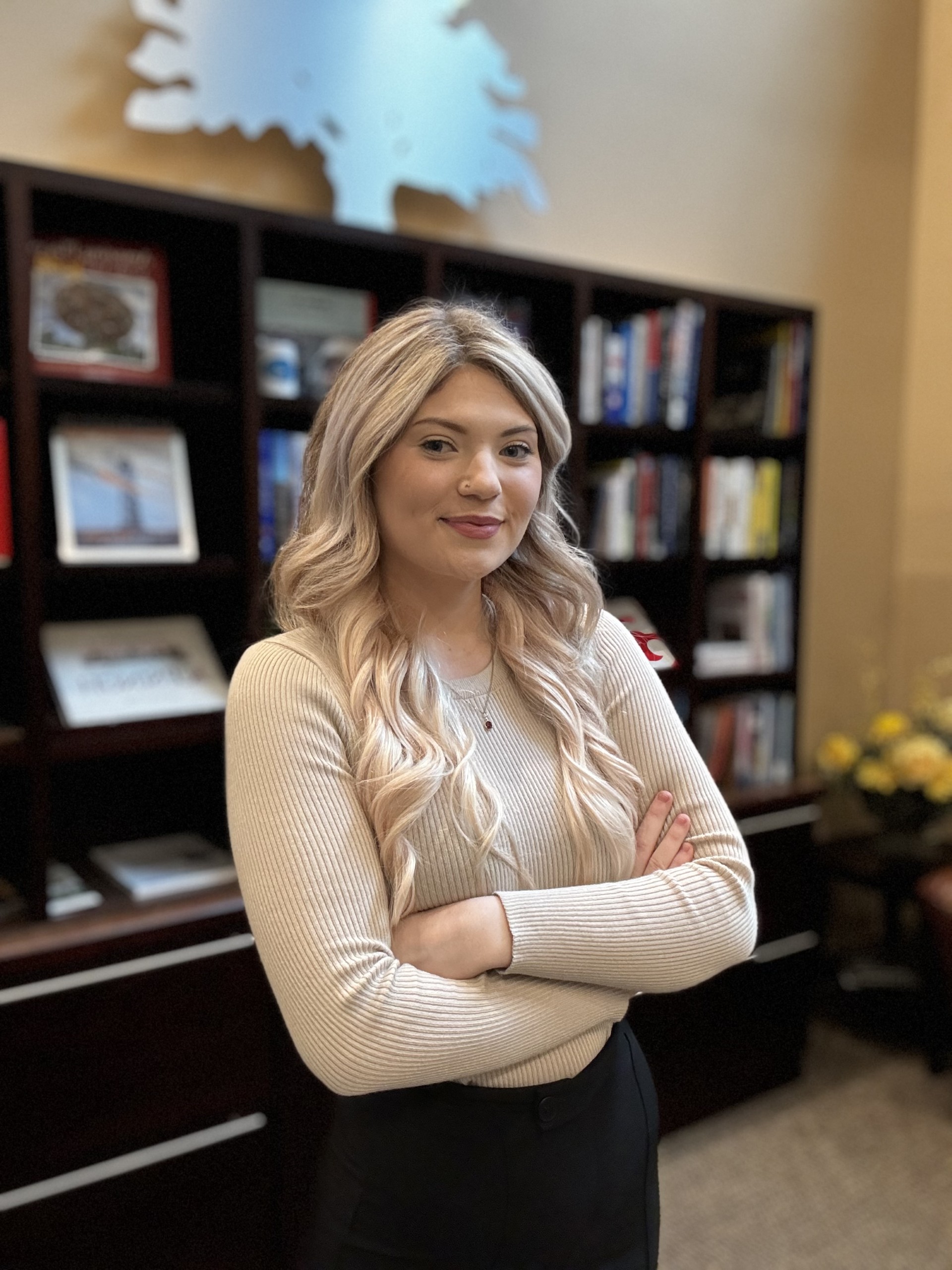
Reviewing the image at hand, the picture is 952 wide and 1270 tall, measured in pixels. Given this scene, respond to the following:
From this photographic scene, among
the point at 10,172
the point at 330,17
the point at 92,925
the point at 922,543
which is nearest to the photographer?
the point at 10,172

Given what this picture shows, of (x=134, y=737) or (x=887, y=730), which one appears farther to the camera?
(x=887, y=730)

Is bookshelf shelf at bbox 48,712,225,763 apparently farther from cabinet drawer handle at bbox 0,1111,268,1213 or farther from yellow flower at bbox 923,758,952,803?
yellow flower at bbox 923,758,952,803

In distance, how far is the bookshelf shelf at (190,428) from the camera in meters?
1.67

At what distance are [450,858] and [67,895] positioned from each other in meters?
1.03

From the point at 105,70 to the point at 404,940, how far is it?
6.12ft

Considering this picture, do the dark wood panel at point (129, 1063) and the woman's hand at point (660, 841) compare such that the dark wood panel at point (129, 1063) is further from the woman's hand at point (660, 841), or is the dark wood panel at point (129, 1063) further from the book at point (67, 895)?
the woman's hand at point (660, 841)

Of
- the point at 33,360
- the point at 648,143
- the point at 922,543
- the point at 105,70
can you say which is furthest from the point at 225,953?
the point at 922,543

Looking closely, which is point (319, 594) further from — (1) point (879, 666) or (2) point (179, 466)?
(1) point (879, 666)

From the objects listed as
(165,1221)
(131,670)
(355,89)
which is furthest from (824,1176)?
(355,89)

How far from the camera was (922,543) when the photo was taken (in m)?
3.48

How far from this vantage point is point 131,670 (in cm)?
191

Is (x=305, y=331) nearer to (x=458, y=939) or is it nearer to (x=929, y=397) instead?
(x=458, y=939)

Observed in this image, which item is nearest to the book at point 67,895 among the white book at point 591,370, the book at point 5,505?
the book at point 5,505

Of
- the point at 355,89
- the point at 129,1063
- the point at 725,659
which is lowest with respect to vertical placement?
the point at 129,1063
